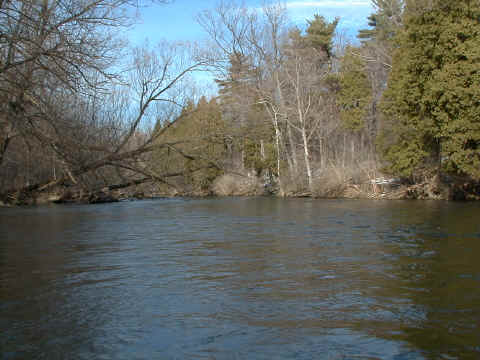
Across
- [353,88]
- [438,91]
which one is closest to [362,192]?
[438,91]

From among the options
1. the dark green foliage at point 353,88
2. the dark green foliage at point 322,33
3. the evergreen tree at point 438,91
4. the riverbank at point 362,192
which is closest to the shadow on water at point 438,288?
the evergreen tree at point 438,91

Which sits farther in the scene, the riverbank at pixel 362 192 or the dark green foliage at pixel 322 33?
the dark green foliage at pixel 322 33

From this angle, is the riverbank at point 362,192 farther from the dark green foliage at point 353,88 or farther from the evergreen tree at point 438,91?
the dark green foliage at point 353,88

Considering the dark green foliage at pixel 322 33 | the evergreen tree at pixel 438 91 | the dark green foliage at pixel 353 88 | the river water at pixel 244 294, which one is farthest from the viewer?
the dark green foliage at pixel 322 33

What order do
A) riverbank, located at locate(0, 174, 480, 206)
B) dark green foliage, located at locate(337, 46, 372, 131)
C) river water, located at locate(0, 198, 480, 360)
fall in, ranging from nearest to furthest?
river water, located at locate(0, 198, 480, 360) < riverbank, located at locate(0, 174, 480, 206) < dark green foliage, located at locate(337, 46, 372, 131)

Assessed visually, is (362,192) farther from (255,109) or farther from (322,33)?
(322,33)

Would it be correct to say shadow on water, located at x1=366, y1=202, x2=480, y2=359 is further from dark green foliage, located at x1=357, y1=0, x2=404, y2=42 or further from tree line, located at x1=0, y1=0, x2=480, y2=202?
dark green foliage, located at x1=357, y1=0, x2=404, y2=42

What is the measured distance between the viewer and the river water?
511cm

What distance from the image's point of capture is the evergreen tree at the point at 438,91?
22656 millimetres

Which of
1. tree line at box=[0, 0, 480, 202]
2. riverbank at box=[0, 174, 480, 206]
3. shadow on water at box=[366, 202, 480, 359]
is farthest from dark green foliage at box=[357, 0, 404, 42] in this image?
shadow on water at box=[366, 202, 480, 359]

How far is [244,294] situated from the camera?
23.1ft

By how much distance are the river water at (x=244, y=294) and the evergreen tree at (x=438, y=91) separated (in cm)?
1052

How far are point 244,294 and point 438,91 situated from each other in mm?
18652

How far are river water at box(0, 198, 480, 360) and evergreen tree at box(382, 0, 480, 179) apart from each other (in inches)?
414
